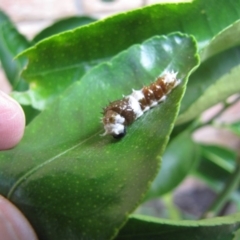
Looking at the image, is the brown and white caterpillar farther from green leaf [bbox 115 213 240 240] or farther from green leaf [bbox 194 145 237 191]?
green leaf [bbox 194 145 237 191]

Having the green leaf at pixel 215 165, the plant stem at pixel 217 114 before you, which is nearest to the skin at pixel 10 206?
the plant stem at pixel 217 114

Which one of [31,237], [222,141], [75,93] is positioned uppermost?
[75,93]

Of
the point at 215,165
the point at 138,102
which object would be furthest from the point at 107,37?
the point at 215,165

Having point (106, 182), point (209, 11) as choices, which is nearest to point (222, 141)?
point (209, 11)

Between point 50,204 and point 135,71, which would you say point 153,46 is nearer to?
point 135,71

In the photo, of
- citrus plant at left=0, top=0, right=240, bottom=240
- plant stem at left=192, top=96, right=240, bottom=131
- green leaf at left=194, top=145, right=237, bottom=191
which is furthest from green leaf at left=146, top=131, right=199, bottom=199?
citrus plant at left=0, top=0, right=240, bottom=240

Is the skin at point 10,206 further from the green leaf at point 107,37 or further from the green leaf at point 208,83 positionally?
the green leaf at point 208,83

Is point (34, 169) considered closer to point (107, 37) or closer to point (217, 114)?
point (107, 37)
